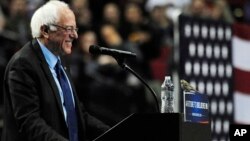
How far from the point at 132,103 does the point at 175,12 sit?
3327 millimetres

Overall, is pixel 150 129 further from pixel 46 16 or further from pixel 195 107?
pixel 46 16

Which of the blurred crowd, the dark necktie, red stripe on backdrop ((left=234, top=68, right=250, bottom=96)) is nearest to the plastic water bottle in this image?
the dark necktie

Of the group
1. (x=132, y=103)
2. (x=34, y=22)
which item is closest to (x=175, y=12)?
(x=132, y=103)

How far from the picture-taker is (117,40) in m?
12.3

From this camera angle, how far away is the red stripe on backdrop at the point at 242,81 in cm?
808

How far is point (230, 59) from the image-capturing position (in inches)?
314

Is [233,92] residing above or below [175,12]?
below

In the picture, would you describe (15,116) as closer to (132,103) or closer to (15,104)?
(15,104)

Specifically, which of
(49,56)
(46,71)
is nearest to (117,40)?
(49,56)

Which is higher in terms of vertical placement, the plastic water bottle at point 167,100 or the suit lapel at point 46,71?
the suit lapel at point 46,71

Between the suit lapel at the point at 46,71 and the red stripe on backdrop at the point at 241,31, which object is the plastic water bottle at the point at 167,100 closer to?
the suit lapel at the point at 46,71

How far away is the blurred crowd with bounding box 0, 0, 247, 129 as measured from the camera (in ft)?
35.7

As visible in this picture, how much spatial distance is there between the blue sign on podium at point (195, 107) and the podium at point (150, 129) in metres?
0.08

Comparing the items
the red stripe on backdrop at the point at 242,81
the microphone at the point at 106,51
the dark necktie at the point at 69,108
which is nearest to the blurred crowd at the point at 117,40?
the red stripe on backdrop at the point at 242,81
